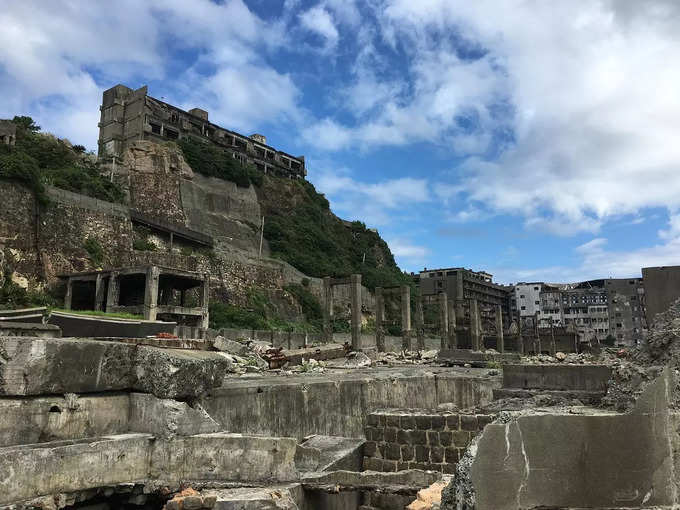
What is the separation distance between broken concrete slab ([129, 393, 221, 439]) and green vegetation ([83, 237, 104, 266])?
2908 centimetres

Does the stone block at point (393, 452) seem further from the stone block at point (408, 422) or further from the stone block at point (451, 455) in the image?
the stone block at point (451, 455)

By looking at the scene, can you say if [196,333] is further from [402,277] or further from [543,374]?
[402,277]

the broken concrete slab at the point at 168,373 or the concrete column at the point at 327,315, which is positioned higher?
the concrete column at the point at 327,315

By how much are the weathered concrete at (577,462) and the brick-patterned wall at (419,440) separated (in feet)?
15.0

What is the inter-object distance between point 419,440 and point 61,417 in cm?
524

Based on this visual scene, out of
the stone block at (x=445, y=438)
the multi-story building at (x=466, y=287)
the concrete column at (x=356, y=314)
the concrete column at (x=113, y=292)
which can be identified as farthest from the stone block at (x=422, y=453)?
the multi-story building at (x=466, y=287)

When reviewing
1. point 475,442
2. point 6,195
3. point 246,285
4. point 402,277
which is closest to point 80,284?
point 6,195

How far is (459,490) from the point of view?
3.06m

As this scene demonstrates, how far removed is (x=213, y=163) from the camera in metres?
52.3

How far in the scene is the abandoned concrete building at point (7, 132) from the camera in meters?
34.3

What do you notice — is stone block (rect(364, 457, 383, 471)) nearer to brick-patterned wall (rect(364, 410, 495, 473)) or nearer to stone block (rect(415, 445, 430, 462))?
brick-patterned wall (rect(364, 410, 495, 473))

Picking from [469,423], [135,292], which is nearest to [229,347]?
[469,423]

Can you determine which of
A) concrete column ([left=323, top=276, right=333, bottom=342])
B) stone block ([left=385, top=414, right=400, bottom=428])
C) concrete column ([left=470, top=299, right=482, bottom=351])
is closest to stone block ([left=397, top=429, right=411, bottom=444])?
stone block ([left=385, top=414, right=400, bottom=428])

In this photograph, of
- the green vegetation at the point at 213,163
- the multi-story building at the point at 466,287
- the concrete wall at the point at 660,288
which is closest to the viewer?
the concrete wall at the point at 660,288
